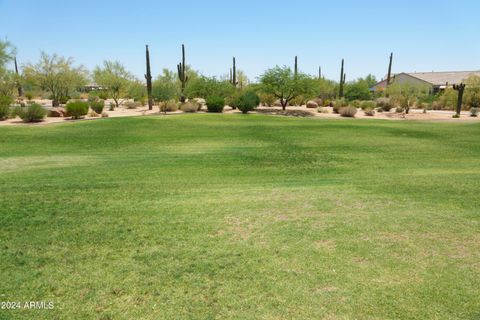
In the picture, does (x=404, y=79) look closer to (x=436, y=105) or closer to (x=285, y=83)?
(x=436, y=105)

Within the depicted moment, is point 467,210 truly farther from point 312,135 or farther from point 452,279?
point 312,135

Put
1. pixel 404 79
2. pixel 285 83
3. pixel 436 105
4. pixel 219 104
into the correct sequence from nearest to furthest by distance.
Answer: pixel 219 104, pixel 285 83, pixel 436 105, pixel 404 79

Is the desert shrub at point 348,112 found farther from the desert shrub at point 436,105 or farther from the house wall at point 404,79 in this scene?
the house wall at point 404,79

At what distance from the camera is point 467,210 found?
24.7 ft

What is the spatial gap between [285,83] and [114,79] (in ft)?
82.4

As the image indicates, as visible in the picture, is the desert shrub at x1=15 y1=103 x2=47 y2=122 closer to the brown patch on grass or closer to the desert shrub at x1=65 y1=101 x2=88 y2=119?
the desert shrub at x1=65 y1=101 x2=88 y2=119

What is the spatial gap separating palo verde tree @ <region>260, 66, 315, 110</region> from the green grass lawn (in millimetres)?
28735

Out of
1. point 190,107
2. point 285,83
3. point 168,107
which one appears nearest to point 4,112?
point 168,107

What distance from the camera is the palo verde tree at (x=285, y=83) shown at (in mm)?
40906

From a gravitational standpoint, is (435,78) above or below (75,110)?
above

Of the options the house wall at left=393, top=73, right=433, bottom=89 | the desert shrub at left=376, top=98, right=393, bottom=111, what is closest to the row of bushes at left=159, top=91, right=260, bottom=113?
the desert shrub at left=376, top=98, right=393, bottom=111

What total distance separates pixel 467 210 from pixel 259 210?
4.07 metres

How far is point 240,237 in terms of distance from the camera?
20.0 ft

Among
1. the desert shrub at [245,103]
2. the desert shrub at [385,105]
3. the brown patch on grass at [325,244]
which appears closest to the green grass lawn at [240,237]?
the brown patch on grass at [325,244]
